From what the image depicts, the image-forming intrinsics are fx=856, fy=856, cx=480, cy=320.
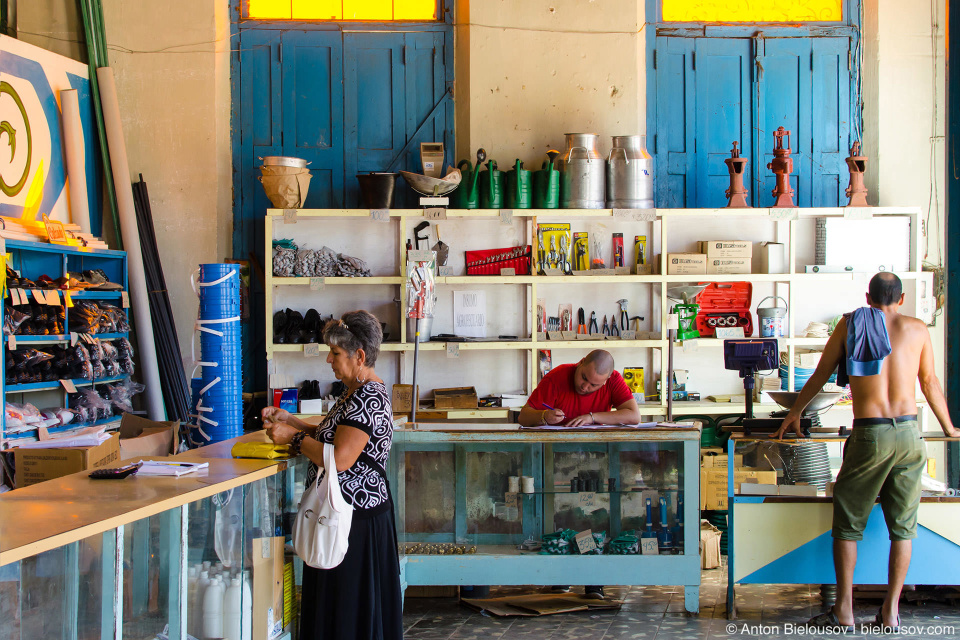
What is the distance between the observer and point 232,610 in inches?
121

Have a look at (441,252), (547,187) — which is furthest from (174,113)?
(547,187)

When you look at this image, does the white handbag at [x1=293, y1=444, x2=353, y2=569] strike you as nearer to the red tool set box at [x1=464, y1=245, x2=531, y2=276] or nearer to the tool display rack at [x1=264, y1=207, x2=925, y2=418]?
the tool display rack at [x1=264, y1=207, x2=925, y2=418]

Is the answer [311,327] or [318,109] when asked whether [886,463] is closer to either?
[311,327]

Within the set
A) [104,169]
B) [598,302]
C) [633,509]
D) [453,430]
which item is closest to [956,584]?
[633,509]

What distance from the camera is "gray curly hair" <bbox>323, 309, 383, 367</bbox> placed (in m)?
3.08

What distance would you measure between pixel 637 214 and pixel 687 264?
546 mm

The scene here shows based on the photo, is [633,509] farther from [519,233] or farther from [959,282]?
[959,282]

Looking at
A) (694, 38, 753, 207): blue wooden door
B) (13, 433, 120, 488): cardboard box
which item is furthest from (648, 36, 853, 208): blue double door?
(13, 433, 120, 488): cardboard box

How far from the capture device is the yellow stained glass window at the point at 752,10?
22.5 feet

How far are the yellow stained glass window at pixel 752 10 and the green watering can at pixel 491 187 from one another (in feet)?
6.55

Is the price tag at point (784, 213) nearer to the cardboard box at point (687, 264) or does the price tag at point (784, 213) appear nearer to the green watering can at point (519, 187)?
the cardboard box at point (687, 264)

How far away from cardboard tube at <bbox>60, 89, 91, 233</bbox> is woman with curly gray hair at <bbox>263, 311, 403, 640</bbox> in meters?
3.70

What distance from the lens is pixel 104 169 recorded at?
629 centimetres

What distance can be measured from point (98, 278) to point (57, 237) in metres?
0.48
